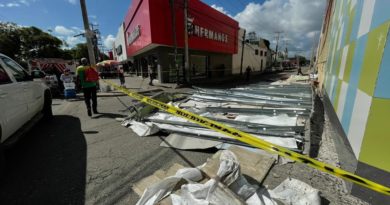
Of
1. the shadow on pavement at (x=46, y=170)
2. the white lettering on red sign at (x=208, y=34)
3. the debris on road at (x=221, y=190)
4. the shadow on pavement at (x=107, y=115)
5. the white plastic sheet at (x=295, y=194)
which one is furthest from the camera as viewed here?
the white lettering on red sign at (x=208, y=34)

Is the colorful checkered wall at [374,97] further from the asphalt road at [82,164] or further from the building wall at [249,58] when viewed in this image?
the building wall at [249,58]

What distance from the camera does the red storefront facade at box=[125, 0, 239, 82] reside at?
12602 millimetres

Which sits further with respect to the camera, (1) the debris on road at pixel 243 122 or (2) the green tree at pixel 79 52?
(2) the green tree at pixel 79 52

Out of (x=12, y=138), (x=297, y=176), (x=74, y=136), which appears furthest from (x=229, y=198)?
(x=74, y=136)

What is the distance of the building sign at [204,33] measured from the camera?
47.9ft

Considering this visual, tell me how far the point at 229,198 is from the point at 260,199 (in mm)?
502

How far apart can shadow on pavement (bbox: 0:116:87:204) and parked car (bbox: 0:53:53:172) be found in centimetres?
40

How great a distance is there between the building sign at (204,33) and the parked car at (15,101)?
476 inches

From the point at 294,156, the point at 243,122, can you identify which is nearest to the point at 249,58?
the point at 243,122

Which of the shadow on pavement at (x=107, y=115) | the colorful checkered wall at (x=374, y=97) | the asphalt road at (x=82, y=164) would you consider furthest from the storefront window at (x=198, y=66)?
the colorful checkered wall at (x=374, y=97)

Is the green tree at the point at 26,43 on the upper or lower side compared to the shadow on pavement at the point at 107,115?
upper

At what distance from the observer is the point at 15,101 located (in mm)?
3295

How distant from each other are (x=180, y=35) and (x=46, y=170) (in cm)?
1340

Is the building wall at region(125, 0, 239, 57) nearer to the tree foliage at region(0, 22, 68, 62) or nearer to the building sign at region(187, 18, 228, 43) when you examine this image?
the building sign at region(187, 18, 228, 43)
